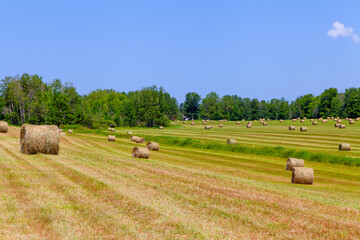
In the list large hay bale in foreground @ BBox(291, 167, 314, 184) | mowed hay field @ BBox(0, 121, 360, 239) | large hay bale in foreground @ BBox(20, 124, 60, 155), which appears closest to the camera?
mowed hay field @ BBox(0, 121, 360, 239)

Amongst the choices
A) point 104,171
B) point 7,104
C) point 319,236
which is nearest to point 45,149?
point 104,171

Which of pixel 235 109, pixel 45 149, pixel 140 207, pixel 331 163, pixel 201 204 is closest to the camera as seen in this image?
pixel 140 207

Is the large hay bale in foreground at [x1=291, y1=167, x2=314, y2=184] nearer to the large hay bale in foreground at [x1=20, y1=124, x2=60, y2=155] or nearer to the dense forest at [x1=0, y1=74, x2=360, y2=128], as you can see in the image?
the large hay bale in foreground at [x1=20, y1=124, x2=60, y2=155]

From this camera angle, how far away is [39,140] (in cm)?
2091

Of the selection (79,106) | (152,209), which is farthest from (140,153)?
(79,106)

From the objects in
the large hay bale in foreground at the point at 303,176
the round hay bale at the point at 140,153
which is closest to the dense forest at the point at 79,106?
the round hay bale at the point at 140,153

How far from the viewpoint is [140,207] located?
9.34 metres

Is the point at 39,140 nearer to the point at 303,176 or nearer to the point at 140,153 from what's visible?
the point at 140,153

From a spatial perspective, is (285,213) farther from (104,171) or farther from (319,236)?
(104,171)

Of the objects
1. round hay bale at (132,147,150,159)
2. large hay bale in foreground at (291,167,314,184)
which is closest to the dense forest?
round hay bale at (132,147,150,159)

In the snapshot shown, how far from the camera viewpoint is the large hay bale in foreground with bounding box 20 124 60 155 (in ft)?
67.5

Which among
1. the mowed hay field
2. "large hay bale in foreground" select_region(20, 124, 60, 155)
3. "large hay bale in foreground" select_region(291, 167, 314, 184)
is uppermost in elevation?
"large hay bale in foreground" select_region(20, 124, 60, 155)

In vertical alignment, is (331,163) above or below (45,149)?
below

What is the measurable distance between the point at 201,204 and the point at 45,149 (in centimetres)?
1463
